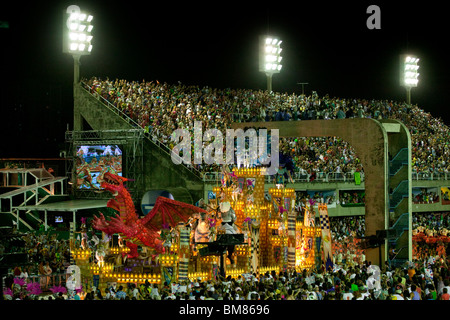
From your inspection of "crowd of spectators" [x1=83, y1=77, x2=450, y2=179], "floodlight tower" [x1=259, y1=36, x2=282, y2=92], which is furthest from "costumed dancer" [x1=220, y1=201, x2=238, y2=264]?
"floodlight tower" [x1=259, y1=36, x2=282, y2=92]

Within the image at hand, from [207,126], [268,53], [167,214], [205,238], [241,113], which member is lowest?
[205,238]

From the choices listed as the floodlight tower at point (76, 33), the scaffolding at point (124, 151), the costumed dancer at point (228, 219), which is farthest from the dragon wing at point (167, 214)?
the floodlight tower at point (76, 33)

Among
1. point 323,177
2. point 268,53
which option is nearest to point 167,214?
point 323,177

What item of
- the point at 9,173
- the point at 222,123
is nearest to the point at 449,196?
the point at 222,123

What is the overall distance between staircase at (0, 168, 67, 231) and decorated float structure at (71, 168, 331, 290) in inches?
493

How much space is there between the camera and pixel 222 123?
110 feet

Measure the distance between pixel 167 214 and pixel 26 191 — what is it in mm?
15977

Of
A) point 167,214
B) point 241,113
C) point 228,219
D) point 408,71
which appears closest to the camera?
point 167,214

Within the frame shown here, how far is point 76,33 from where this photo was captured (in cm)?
3350

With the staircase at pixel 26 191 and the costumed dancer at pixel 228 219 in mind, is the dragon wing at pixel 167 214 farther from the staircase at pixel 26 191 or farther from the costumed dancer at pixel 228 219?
Answer: the staircase at pixel 26 191

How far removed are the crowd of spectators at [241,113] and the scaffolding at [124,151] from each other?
1009 millimetres

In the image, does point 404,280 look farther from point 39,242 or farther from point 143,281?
point 39,242

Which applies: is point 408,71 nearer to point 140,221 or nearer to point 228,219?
point 228,219

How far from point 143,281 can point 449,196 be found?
27891 mm
